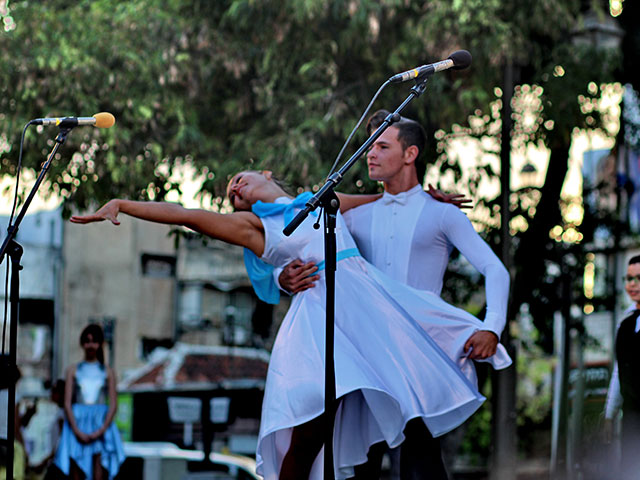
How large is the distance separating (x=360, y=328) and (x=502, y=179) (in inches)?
173

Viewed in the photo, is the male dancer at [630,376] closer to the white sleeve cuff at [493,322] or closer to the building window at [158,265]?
the white sleeve cuff at [493,322]

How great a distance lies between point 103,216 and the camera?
11.6 ft

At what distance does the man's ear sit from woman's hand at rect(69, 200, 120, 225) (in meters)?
1.32

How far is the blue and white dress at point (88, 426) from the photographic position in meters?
7.50

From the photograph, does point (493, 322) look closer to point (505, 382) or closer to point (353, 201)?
point (353, 201)

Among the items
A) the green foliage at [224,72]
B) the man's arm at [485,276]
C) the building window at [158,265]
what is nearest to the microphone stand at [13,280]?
the man's arm at [485,276]

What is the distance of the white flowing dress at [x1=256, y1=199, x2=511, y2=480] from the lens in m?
3.77

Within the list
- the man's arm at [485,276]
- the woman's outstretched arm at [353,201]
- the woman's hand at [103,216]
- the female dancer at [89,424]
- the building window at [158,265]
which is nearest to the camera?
the woman's hand at [103,216]

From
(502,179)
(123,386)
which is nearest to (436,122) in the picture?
(502,179)

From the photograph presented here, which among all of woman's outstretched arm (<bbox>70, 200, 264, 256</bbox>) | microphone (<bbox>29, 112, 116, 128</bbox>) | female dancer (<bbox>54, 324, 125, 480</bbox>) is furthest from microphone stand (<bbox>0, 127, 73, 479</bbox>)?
female dancer (<bbox>54, 324, 125, 480</bbox>)

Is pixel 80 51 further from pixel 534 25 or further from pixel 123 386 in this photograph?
pixel 123 386

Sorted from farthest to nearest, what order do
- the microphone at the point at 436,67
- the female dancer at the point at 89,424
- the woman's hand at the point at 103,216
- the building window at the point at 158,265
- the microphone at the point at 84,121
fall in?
the building window at the point at 158,265
the female dancer at the point at 89,424
the microphone at the point at 84,121
the microphone at the point at 436,67
the woman's hand at the point at 103,216

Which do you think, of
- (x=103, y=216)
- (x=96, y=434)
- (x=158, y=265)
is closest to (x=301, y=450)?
(x=103, y=216)

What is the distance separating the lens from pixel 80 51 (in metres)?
7.56
